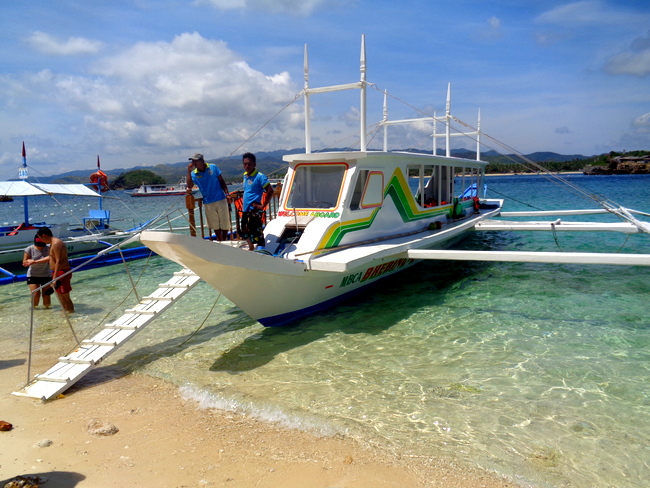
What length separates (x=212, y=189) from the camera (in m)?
7.76

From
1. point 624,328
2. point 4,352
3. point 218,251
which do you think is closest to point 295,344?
point 218,251

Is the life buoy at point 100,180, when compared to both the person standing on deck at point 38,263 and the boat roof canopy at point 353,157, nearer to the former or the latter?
the person standing on deck at point 38,263

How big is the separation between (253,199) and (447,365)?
3771 millimetres

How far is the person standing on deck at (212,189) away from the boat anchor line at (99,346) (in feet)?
3.77

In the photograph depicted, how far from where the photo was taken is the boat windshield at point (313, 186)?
326 inches

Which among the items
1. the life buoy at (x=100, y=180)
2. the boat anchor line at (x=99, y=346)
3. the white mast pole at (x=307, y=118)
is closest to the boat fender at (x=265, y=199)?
the boat anchor line at (x=99, y=346)

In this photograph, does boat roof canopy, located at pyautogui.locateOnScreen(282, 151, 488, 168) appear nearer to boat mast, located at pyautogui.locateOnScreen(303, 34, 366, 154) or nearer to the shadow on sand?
boat mast, located at pyautogui.locateOnScreen(303, 34, 366, 154)

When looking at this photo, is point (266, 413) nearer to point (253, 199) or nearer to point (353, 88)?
point (253, 199)

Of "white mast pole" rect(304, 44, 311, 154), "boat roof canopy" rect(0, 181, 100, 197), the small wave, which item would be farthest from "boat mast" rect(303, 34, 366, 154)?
"boat roof canopy" rect(0, 181, 100, 197)

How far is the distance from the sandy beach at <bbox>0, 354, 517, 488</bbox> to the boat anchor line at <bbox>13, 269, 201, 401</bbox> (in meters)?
0.24

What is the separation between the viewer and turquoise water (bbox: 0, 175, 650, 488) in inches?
167

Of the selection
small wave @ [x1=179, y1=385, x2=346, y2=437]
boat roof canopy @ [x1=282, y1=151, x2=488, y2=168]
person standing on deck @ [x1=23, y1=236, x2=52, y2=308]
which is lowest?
small wave @ [x1=179, y1=385, x2=346, y2=437]

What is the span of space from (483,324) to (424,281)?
287cm

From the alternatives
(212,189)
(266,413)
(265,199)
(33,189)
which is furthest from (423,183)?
(33,189)
